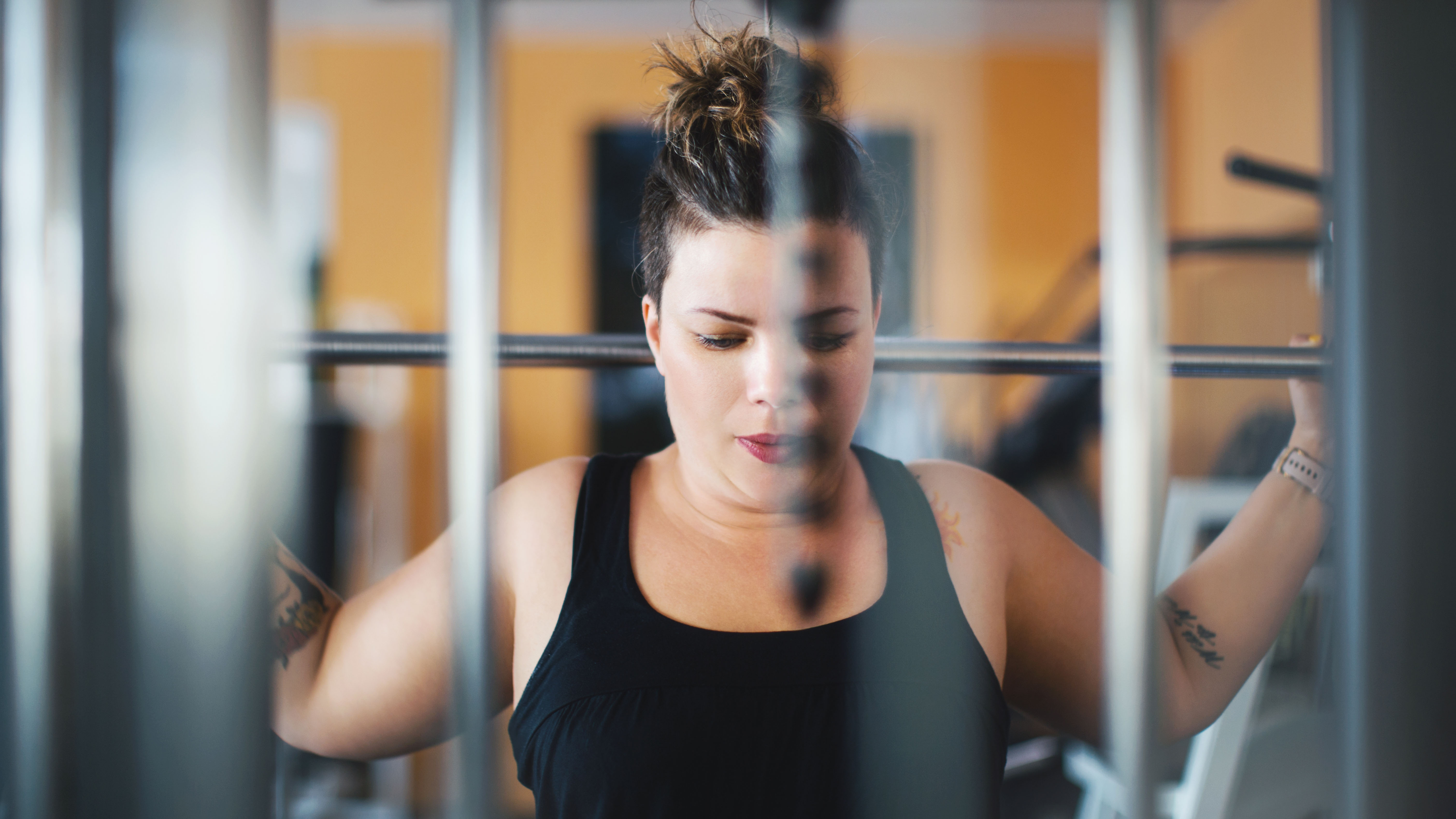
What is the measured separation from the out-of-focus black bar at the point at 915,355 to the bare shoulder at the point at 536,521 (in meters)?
0.10

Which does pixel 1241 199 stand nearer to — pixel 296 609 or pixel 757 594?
pixel 757 594

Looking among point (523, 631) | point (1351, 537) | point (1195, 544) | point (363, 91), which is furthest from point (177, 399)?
point (363, 91)

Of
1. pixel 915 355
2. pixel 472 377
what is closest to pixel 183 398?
pixel 472 377

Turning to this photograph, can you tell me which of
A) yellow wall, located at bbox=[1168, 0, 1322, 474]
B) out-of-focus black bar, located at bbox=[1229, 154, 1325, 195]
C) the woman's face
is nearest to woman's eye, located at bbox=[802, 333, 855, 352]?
the woman's face

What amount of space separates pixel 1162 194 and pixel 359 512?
2.85 m

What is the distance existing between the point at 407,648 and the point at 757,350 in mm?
313

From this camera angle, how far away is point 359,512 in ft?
9.13

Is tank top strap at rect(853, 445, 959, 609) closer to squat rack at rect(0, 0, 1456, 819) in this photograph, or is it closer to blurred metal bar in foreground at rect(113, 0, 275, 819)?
squat rack at rect(0, 0, 1456, 819)

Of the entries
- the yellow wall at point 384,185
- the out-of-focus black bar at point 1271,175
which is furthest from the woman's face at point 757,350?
the yellow wall at point 384,185

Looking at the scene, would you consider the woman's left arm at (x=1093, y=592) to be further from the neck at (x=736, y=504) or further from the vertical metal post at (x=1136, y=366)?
the vertical metal post at (x=1136, y=366)

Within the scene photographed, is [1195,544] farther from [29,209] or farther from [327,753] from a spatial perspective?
[29,209]

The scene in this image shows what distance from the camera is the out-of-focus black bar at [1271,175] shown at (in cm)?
82

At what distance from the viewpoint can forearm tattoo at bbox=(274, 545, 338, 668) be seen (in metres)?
0.57

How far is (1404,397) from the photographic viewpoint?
0.34 m
